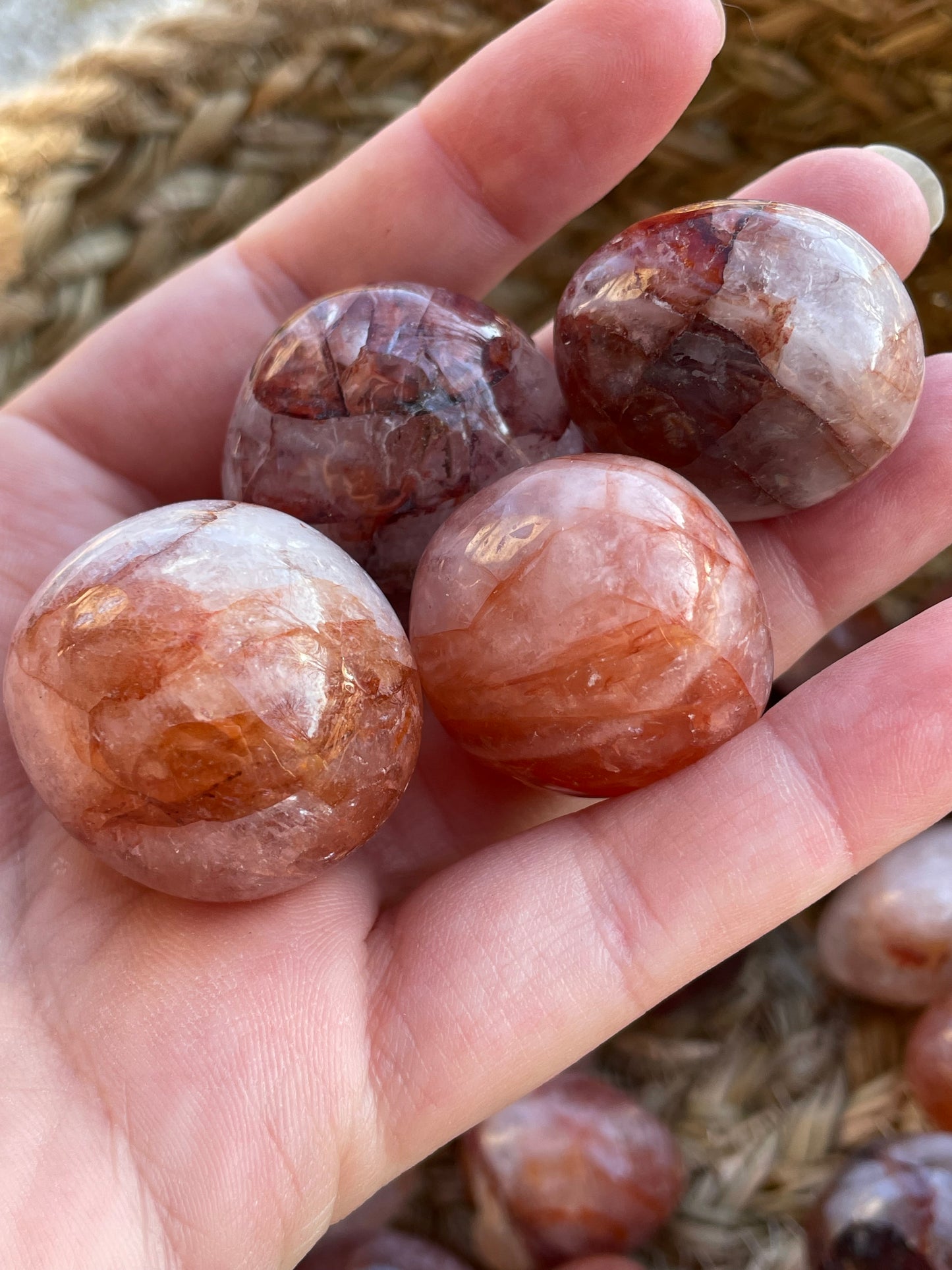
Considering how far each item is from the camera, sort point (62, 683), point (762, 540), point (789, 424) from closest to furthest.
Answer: point (62, 683)
point (789, 424)
point (762, 540)

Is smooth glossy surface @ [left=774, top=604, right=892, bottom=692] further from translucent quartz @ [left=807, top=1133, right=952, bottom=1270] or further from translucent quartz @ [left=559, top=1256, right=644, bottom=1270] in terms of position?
translucent quartz @ [left=559, top=1256, right=644, bottom=1270]

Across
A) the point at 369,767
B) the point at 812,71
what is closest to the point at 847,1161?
the point at 369,767

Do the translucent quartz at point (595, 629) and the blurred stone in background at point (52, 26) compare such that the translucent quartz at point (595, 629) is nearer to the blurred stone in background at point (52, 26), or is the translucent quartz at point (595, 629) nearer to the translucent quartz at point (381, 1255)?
the translucent quartz at point (381, 1255)

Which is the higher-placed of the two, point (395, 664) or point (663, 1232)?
point (395, 664)

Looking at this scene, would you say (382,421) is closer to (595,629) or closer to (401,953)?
(595,629)

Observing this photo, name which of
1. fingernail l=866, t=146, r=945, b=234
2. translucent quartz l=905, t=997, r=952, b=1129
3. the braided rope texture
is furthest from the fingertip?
translucent quartz l=905, t=997, r=952, b=1129

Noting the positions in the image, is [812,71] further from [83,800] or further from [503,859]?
[83,800]
